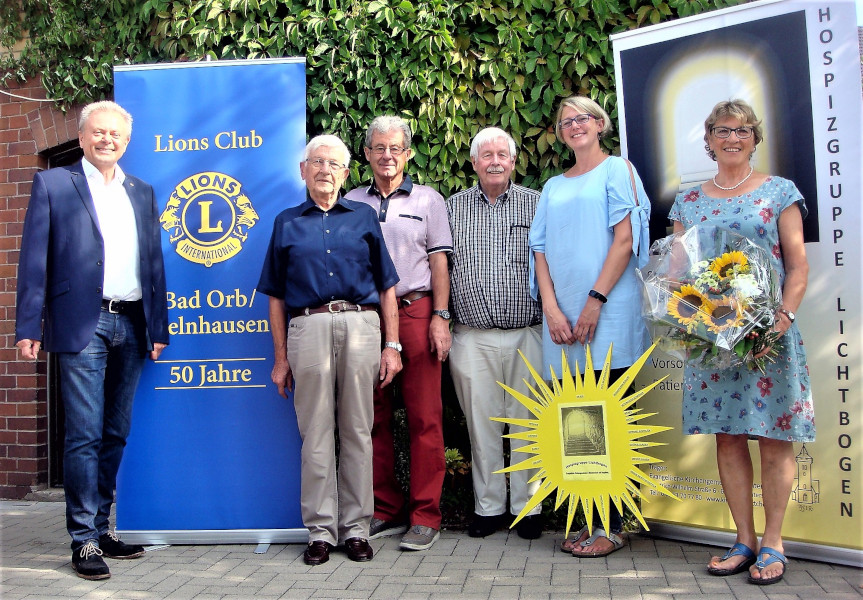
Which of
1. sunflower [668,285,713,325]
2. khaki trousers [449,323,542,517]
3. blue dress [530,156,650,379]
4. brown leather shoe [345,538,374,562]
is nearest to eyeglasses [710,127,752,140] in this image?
blue dress [530,156,650,379]

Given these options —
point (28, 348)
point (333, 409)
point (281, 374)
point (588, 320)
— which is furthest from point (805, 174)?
point (28, 348)

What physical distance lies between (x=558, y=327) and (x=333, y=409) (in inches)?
44.4

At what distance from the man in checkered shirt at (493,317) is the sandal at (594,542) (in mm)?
371

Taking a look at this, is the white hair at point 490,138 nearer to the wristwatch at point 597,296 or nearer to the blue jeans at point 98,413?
the wristwatch at point 597,296

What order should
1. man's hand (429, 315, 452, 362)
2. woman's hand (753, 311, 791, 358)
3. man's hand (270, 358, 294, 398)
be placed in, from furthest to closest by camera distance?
man's hand (429, 315, 452, 362), man's hand (270, 358, 294, 398), woman's hand (753, 311, 791, 358)

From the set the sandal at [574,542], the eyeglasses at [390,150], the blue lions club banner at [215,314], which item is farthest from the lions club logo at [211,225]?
the sandal at [574,542]

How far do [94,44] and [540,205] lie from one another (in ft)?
10.3

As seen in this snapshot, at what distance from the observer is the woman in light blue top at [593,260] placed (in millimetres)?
3629

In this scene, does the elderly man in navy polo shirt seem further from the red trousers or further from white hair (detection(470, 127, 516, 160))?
white hair (detection(470, 127, 516, 160))

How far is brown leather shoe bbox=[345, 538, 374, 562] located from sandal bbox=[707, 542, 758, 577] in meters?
1.50

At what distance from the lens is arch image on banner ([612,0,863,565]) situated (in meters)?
3.40

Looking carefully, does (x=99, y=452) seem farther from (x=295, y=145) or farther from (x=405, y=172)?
(x=405, y=172)

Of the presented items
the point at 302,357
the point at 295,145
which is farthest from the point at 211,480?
the point at 295,145

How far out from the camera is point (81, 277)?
3.63 m
